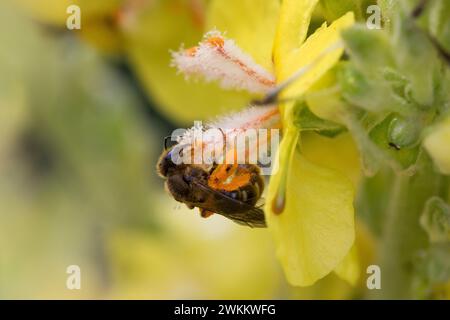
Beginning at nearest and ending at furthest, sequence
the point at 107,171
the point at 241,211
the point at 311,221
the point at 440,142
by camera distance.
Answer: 1. the point at 440,142
2. the point at 311,221
3. the point at 241,211
4. the point at 107,171

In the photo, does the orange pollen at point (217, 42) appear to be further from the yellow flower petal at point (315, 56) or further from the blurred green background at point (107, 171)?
the blurred green background at point (107, 171)

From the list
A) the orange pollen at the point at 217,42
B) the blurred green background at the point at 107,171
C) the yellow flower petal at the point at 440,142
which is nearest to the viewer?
the yellow flower petal at the point at 440,142

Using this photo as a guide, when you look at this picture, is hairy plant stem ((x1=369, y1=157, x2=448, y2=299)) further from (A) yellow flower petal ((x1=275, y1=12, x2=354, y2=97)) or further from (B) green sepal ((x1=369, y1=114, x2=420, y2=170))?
(A) yellow flower petal ((x1=275, y1=12, x2=354, y2=97))

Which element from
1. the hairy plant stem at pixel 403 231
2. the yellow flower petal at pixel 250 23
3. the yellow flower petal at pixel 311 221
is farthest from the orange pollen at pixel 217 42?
the hairy plant stem at pixel 403 231

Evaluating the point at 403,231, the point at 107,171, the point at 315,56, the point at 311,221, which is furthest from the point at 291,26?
the point at 107,171

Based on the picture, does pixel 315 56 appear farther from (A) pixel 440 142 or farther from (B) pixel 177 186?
(B) pixel 177 186

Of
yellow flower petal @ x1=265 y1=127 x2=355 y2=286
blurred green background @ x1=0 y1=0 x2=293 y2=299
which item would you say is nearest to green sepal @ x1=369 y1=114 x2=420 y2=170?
yellow flower petal @ x1=265 y1=127 x2=355 y2=286
